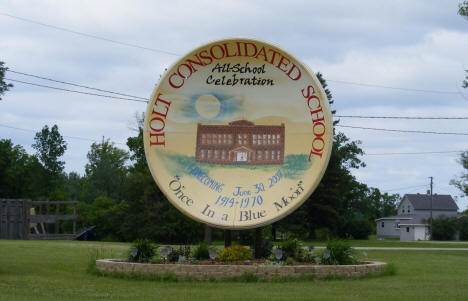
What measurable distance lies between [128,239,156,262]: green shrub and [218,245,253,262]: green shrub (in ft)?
7.02

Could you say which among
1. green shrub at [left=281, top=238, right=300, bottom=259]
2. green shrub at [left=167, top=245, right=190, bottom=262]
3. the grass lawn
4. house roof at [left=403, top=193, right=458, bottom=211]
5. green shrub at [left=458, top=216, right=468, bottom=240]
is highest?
house roof at [left=403, top=193, right=458, bottom=211]

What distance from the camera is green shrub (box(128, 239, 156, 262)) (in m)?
20.7

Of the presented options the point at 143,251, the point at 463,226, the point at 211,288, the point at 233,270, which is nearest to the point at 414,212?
the point at 463,226

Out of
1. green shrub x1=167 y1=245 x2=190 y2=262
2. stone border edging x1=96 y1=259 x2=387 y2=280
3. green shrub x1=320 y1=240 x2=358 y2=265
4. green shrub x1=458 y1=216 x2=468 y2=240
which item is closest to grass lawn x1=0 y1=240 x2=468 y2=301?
stone border edging x1=96 y1=259 x2=387 y2=280

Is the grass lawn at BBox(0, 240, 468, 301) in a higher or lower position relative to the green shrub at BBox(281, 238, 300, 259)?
lower

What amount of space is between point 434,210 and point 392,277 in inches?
3813

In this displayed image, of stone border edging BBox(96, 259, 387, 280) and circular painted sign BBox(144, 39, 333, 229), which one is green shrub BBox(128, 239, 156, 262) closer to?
stone border edging BBox(96, 259, 387, 280)

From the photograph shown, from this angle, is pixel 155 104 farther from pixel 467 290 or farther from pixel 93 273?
pixel 467 290

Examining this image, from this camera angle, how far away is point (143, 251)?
819 inches

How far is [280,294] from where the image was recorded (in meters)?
15.6

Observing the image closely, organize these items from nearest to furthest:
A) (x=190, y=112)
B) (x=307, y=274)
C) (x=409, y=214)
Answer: (x=307, y=274), (x=190, y=112), (x=409, y=214)

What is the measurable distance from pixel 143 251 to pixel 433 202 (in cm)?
10114

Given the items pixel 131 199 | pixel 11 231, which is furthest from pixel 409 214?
pixel 11 231

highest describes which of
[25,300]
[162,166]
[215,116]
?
[215,116]
